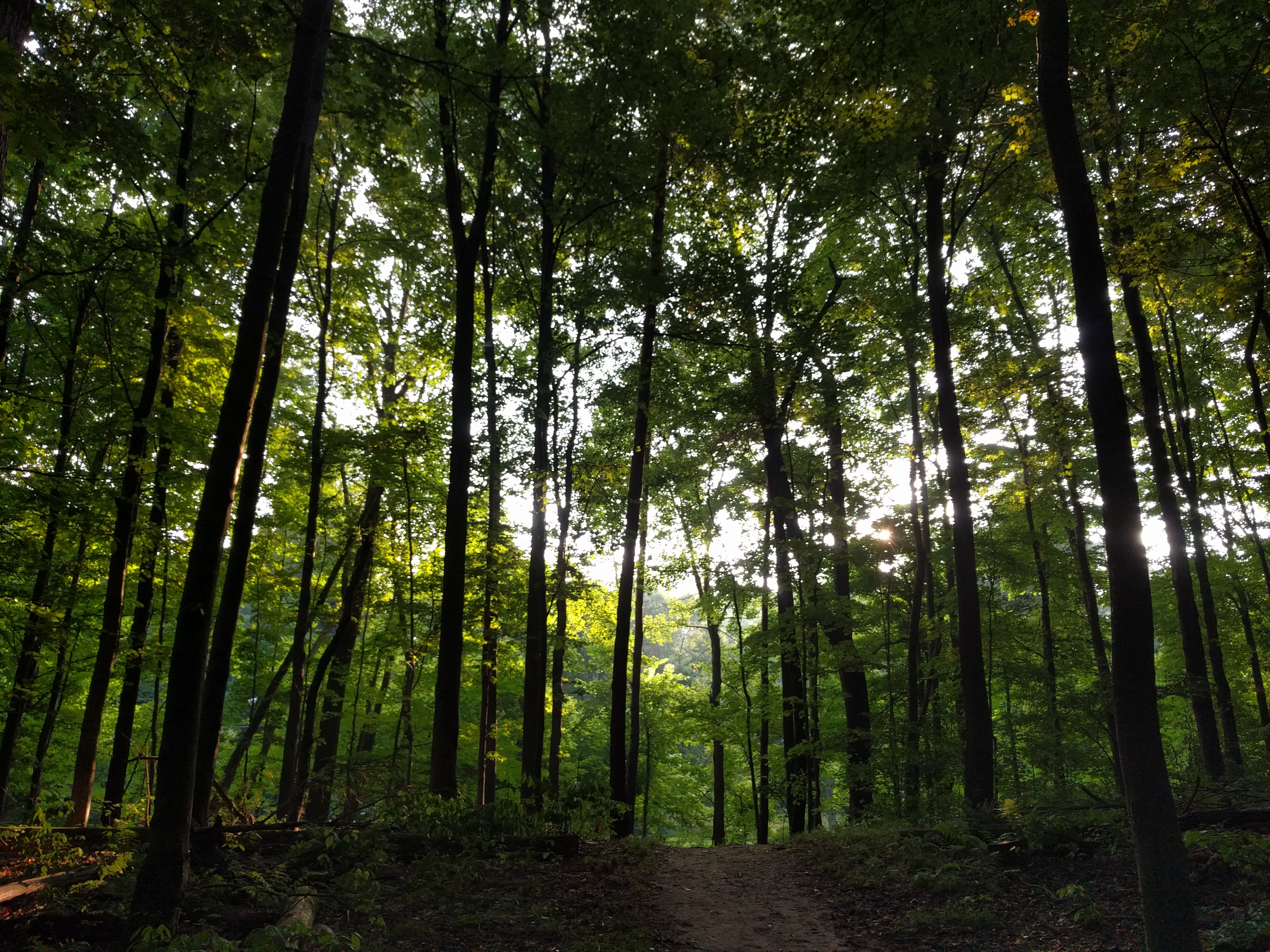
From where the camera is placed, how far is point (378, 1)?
1233 cm

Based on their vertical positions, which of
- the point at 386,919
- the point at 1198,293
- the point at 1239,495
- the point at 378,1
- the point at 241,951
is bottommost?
the point at 386,919

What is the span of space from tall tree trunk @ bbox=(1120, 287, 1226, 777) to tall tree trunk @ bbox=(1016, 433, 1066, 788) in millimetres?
2293

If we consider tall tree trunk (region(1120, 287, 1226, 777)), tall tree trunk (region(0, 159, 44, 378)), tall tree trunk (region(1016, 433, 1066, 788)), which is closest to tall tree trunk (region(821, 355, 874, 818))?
tall tree trunk (region(1016, 433, 1066, 788))

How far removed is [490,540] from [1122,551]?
10.5 m

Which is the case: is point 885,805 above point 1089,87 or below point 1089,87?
below

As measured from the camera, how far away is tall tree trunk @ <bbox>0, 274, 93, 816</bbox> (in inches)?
410

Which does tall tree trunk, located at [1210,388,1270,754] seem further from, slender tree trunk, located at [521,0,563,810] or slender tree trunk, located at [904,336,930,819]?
slender tree trunk, located at [521,0,563,810]

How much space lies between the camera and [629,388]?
15.1 metres

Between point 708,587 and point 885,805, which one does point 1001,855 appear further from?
point 708,587

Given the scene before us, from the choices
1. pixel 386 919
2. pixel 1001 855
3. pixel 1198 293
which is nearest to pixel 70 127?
pixel 386 919

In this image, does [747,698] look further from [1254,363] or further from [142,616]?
[142,616]

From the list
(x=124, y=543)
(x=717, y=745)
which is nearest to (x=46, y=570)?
(x=124, y=543)

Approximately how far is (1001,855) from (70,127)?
13.0 meters

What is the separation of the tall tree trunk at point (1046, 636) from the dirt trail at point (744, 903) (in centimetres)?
579
